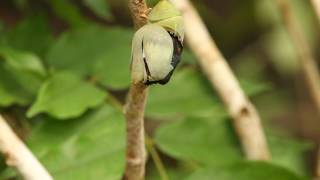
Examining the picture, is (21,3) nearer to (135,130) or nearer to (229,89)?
(229,89)

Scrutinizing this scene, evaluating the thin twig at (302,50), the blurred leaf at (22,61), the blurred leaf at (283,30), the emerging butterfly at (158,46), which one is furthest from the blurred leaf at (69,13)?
the blurred leaf at (283,30)

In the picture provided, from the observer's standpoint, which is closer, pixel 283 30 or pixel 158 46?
pixel 158 46

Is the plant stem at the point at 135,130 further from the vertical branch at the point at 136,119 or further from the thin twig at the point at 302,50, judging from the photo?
the thin twig at the point at 302,50

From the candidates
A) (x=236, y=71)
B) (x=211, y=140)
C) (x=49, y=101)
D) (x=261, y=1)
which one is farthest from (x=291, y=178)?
(x=236, y=71)

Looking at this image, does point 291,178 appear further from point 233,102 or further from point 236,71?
point 236,71

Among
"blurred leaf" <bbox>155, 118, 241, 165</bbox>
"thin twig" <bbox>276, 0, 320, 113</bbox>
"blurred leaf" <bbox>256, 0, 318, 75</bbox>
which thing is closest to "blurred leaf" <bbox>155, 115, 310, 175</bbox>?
"blurred leaf" <bbox>155, 118, 241, 165</bbox>

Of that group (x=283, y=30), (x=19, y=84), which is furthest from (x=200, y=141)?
(x=283, y=30)
